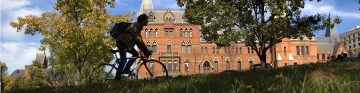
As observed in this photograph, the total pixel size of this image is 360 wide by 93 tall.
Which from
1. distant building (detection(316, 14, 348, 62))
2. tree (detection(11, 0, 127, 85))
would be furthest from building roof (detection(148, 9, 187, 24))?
tree (detection(11, 0, 127, 85))

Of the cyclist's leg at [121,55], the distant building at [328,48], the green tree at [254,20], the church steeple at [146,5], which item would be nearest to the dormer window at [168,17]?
the church steeple at [146,5]

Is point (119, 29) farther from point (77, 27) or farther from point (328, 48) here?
point (328, 48)

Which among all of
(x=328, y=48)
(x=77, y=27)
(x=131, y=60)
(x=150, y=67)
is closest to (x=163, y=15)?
(x=328, y=48)

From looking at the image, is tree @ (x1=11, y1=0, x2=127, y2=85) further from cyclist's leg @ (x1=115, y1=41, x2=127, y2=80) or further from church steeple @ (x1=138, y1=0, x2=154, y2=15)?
church steeple @ (x1=138, y1=0, x2=154, y2=15)

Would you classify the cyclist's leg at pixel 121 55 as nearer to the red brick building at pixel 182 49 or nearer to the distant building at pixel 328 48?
the red brick building at pixel 182 49

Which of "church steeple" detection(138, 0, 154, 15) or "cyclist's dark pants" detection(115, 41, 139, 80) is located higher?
"church steeple" detection(138, 0, 154, 15)

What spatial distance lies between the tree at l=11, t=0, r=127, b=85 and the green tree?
537cm

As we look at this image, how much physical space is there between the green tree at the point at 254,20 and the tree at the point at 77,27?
212 inches

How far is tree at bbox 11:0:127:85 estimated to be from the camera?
30359 millimetres

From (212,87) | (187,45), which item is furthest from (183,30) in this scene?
(212,87)

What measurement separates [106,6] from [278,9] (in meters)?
10.7

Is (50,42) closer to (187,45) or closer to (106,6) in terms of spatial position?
(106,6)

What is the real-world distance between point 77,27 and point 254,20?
10.6 meters

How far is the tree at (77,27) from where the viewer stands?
30359mm
